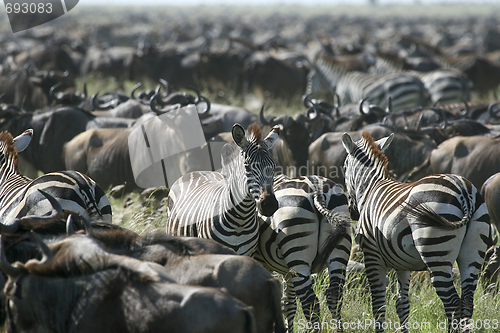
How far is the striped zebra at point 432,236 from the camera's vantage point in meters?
3.76

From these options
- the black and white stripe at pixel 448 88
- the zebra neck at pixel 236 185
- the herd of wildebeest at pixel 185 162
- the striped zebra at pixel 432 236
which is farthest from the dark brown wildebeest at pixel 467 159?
the black and white stripe at pixel 448 88

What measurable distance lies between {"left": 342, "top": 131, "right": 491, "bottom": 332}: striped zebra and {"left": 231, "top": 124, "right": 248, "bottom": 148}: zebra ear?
1.14 meters

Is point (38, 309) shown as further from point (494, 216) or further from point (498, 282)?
point (494, 216)

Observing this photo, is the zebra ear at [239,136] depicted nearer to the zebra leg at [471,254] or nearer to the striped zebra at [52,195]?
the striped zebra at [52,195]

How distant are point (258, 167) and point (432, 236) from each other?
1.27 metres

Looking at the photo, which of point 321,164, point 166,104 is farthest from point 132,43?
→ point 321,164

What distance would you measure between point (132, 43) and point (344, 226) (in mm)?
35985

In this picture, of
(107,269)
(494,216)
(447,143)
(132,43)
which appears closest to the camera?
(107,269)

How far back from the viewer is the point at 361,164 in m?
4.72

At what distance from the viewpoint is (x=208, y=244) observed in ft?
11.0

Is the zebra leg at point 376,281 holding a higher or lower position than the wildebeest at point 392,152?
higher

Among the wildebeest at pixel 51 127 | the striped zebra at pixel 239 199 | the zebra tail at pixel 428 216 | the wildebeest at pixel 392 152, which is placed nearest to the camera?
the zebra tail at pixel 428 216

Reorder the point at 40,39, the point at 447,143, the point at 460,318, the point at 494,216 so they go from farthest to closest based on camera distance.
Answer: the point at 40,39
the point at 447,143
the point at 494,216
the point at 460,318

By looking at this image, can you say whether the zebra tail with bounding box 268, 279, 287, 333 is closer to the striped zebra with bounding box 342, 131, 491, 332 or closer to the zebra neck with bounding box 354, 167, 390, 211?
the striped zebra with bounding box 342, 131, 491, 332
